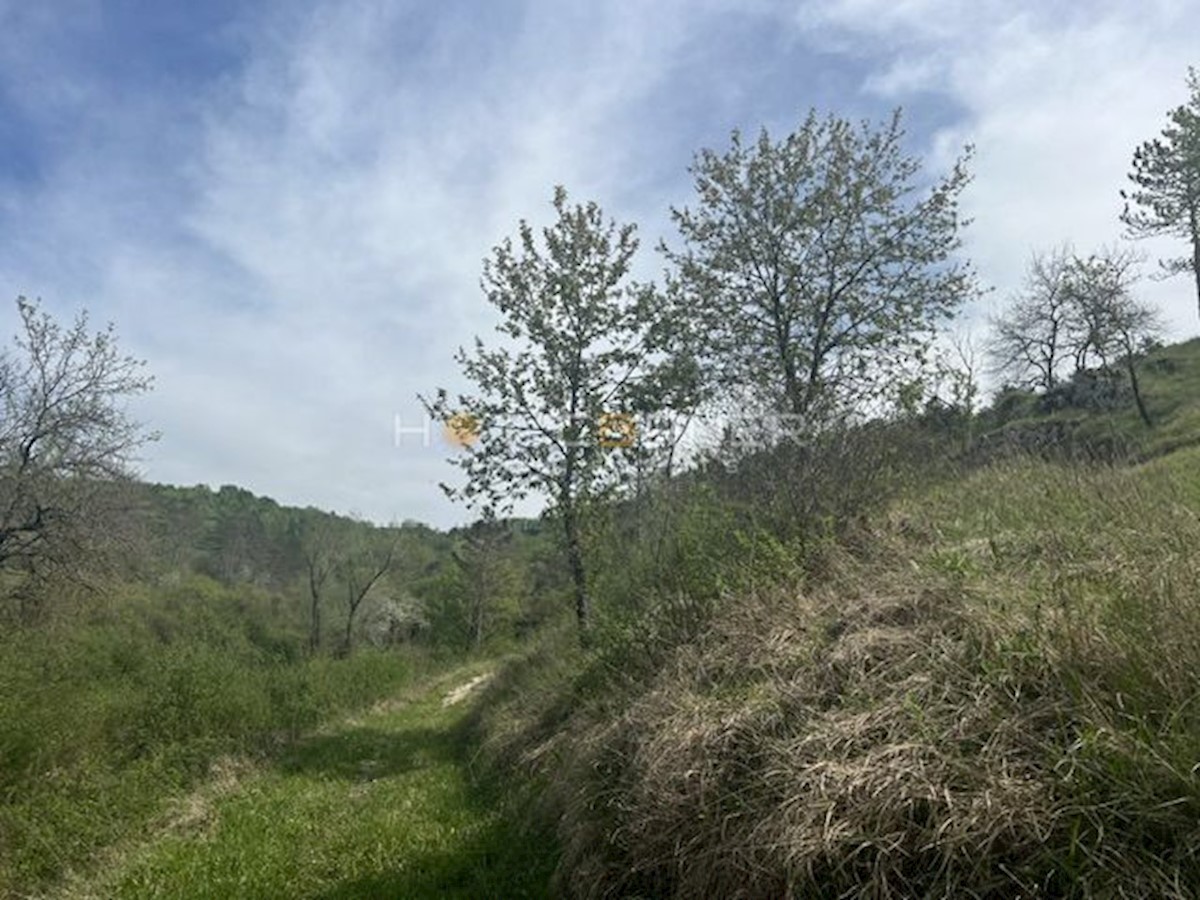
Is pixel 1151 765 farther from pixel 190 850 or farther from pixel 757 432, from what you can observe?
pixel 190 850

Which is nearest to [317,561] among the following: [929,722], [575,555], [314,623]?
[314,623]

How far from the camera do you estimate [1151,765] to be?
94.7 inches

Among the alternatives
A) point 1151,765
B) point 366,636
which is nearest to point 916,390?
point 1151,765

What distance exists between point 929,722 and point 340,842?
6517 mm

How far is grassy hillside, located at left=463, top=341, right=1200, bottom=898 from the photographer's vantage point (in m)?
2.49

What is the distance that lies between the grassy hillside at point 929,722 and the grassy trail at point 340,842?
34.3 inches

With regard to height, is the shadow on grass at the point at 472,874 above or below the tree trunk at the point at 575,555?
below

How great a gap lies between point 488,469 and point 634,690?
968 cm

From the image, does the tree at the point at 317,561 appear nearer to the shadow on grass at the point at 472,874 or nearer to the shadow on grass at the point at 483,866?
the shadow on grass at the point at 483,866

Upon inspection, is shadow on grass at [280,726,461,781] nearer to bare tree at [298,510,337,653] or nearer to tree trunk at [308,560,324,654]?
tree trunk at [308,560,324,654]

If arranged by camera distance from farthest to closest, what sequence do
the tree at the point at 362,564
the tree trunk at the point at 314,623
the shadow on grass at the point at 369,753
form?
the tree at the point at 362,564 < the tree trunk at the point at 314,623 < the shadow on grass at the point at 369,753

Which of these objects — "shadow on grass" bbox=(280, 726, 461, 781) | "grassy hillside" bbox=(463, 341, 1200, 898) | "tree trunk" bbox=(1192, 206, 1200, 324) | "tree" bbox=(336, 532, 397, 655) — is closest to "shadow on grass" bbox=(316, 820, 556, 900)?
"grassy hillside" bbox=(463, 341, 1200, 898)

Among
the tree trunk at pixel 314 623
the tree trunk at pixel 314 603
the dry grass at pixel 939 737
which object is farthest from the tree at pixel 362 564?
the dry grass at pixel 939 737

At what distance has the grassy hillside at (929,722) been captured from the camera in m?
2.49
